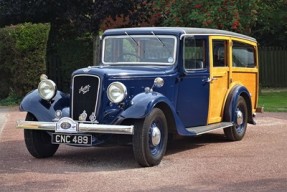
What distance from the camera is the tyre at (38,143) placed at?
8781mm

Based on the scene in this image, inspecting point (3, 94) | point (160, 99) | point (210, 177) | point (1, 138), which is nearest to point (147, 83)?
point (160, 99)

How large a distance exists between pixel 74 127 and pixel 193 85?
230 cm

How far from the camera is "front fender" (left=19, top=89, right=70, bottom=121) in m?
8.70

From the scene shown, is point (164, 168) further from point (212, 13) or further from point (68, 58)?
point (68, 58)

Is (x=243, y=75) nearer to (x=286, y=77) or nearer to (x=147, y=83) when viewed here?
(x=147, y=83)

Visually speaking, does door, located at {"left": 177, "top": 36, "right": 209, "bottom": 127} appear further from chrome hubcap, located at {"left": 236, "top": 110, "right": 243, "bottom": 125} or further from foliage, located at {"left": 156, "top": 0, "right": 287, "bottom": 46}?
foliage, located at {"left": 156, "top": 0, "right": 287, "bottom": 46}

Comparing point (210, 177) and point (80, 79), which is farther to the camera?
point (80, 79)

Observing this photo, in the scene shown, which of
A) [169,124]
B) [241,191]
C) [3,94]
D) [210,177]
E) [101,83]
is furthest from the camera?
[3,94]

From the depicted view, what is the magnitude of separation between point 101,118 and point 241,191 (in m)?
2.48

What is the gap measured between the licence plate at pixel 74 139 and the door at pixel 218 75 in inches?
104

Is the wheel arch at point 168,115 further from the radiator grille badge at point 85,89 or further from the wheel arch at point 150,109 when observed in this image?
the radiator grille badge at point 85,89

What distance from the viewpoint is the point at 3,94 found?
20391mm

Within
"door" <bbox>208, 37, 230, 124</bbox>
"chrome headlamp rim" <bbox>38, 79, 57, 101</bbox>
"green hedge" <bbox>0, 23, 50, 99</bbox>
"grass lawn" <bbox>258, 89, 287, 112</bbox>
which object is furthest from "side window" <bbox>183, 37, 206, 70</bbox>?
"green hedge" <bbox>0, 23, 50, 99</bbox>

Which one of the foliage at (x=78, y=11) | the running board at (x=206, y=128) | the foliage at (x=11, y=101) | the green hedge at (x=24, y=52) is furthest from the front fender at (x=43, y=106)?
the foliage at (x=78, y=11)
